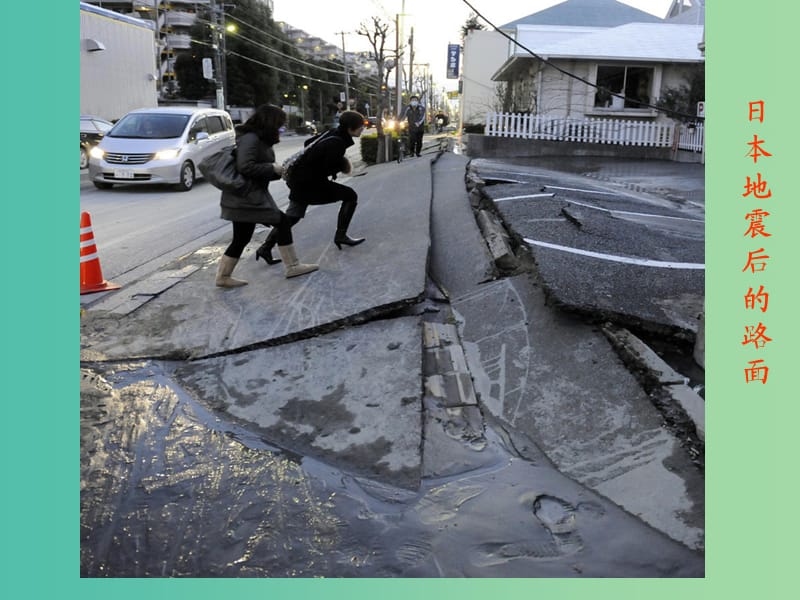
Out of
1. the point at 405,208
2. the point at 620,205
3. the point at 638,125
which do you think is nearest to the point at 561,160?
the point at 638,125

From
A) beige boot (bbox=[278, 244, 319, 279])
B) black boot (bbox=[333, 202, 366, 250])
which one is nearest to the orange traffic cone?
beige boot (bbox=[278, 244, 319, 279])

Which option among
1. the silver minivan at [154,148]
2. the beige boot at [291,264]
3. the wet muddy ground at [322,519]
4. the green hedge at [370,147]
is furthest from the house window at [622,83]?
the wet muddy ground at [322,519]

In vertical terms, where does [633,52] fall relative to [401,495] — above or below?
above

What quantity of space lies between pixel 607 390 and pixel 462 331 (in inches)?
52.5

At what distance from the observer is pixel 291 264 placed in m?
5.71

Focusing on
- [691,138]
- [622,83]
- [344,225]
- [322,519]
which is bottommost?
[322,519]

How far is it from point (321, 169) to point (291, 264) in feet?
3.11

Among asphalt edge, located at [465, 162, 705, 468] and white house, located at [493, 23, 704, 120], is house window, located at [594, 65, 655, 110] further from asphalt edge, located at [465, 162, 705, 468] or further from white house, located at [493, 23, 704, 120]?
asphalt edge, located at [465, 162, 705, 468]

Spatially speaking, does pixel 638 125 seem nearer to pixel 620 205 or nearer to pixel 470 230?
pixel 620 205

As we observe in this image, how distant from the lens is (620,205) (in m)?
9.27

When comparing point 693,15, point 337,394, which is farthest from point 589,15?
point 337,394

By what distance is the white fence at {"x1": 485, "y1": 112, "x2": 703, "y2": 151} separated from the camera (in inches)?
752

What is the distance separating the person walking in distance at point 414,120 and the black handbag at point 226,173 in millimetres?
12585

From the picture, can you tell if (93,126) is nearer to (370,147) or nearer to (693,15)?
(370,147)
